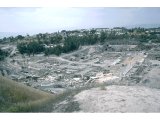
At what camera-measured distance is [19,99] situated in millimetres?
7648

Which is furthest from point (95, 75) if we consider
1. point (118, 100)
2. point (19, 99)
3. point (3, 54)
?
point (3, 54)

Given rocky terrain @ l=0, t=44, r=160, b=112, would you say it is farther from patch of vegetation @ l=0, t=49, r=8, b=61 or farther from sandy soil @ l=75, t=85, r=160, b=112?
patch of vegetation @ l=0, t=49, r=8, b=61

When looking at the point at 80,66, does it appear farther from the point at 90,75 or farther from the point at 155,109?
the point at 155,109

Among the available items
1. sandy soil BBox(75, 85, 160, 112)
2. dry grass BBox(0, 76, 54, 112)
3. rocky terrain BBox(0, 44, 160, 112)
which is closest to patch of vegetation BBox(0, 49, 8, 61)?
rocky terrain BBox(0, 44, 160, 112)

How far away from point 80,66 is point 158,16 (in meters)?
2.85

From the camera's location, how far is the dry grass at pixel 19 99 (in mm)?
6855

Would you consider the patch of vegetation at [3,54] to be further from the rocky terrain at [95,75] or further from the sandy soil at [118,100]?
the sandy soil at [118,100]

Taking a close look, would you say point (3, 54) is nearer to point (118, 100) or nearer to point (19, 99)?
point (19, 99)

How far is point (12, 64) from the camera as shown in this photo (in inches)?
412

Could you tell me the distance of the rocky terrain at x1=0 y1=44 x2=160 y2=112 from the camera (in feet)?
21.6

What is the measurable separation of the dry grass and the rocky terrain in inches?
18.6

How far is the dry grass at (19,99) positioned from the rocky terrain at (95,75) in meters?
0.47
